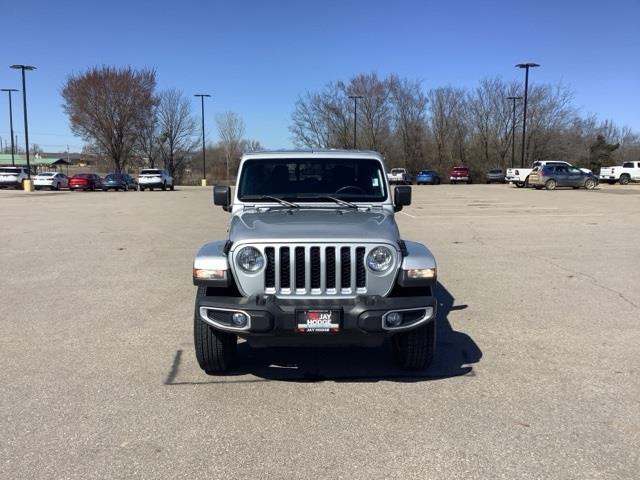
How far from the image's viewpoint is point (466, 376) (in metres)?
4.65

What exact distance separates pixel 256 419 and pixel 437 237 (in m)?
10.6

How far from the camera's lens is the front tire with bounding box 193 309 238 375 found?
445 cm

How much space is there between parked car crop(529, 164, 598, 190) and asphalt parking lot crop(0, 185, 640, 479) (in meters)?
30.7

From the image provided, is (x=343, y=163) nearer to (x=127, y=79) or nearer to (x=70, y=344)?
(x=70, y=344)

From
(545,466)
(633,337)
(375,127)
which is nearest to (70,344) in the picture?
(545,466)

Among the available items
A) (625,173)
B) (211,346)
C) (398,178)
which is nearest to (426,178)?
(398,178)

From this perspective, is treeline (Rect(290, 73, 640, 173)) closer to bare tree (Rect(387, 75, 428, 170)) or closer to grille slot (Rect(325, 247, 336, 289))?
bare tree (Rect(387, 75, 428, 170))

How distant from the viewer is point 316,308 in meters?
4.06

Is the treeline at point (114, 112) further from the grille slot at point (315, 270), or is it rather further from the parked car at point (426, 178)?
the grille slot at point (315, 270)

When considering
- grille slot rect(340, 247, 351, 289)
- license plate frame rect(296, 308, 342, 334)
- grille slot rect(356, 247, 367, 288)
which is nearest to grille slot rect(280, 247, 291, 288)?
license plate frame rect(296, 308, 342, 334)

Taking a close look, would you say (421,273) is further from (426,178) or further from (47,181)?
(426,178)

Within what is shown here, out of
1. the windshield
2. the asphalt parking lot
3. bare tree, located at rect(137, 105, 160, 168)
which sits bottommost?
the asphalt parking lot

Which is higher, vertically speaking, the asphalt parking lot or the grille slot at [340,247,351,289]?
the grille slot at [340,247,351,289]

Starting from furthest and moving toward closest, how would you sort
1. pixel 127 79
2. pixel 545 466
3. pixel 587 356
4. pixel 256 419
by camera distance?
pixel 127 79, pixel 587 356, pixel 256 419, pixel 545 466
